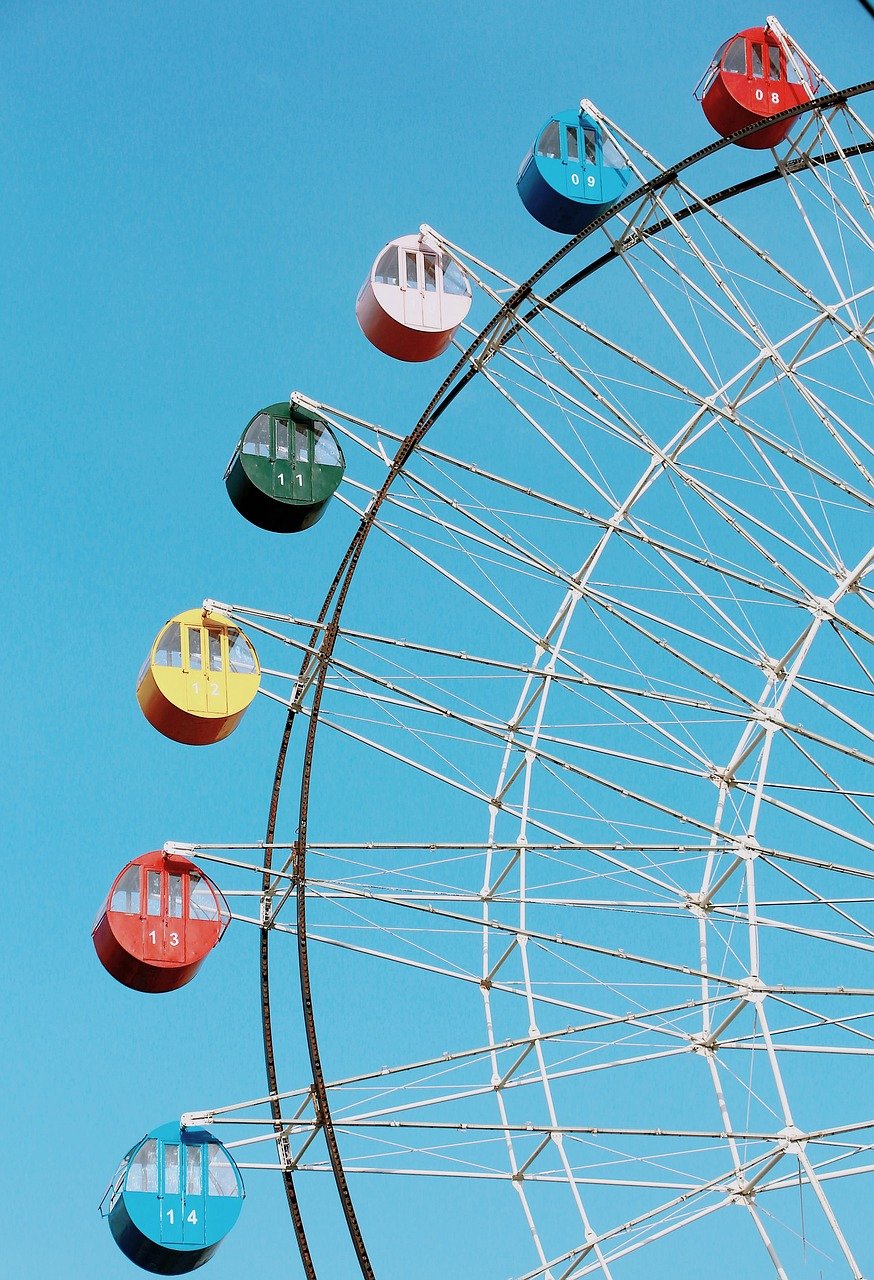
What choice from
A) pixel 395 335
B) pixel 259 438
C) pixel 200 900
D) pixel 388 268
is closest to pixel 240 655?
pixel 259 438

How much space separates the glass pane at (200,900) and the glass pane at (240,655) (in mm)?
2553

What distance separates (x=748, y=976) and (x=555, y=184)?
966 centimetres

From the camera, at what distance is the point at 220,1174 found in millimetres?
24250

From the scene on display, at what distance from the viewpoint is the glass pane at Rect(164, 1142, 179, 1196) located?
24.0m

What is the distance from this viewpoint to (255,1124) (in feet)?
79.4

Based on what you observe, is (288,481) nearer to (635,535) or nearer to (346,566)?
(346,566)

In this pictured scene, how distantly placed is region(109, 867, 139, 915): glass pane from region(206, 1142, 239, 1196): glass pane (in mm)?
2971

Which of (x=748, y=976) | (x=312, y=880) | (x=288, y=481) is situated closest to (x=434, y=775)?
(x=312, y=880)

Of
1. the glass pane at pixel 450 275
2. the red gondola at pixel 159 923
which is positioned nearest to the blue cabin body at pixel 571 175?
the glass pane at pixel 450 275

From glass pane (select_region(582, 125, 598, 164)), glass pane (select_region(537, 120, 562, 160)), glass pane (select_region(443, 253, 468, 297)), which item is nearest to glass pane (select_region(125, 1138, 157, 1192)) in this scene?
glass pane (select_region(443, 253, 468, 297))

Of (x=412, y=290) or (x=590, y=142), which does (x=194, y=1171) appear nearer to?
(x=412, y=290)

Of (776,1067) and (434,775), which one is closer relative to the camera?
(776,1067)

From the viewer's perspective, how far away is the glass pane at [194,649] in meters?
26.1

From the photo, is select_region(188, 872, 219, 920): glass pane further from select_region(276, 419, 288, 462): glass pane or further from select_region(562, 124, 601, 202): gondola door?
select_region(562, 124, 601, 202): gondola door
